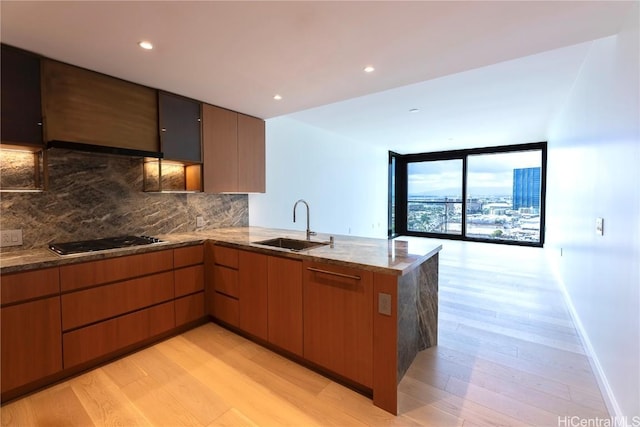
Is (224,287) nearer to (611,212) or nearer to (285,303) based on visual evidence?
(285,303)

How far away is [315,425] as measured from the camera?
1.66 m

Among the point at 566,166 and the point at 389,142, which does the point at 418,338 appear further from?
the point at 389,142

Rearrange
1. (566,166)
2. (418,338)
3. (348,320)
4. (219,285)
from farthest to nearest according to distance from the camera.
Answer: (566,166)
(219,285)
(418,338)
(348,320)

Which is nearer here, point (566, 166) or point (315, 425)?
point (315, 425)

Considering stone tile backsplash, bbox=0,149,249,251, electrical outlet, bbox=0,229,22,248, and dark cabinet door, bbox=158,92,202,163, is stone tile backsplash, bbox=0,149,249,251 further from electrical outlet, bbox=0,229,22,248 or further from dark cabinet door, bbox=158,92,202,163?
dark cabinet door, bbox=158,92,202,163

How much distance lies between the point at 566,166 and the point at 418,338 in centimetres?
336

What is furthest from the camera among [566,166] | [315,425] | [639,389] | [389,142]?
[389,142]

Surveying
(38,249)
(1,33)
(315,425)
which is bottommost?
(315,425)

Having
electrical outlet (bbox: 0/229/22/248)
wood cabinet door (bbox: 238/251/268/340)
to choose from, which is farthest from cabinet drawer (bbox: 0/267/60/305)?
wood cabinet door (bbox: 238/251/268/340)

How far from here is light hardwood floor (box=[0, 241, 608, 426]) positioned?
5.62 feet

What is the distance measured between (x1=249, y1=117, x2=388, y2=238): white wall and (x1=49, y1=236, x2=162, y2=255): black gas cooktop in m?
1.54

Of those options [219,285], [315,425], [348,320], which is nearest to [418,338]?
[348,320]

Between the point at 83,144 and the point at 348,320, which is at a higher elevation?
the point at 83,144

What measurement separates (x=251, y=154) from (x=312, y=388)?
2.70 meters
